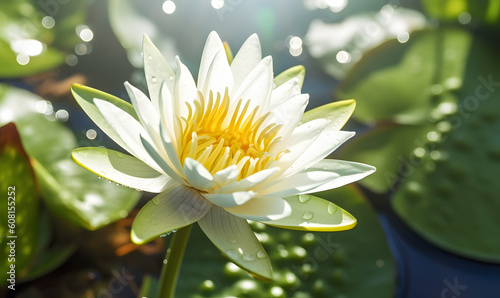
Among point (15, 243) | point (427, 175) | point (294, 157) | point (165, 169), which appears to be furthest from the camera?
point (427, 175)

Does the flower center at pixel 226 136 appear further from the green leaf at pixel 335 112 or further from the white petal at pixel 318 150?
the green leaf at pixel 335 112

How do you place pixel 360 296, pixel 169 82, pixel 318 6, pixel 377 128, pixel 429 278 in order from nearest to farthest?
pixel 169 82 < pixel 360 296 < pixel 429 278 < pixel 377 128 < pixel 318 6

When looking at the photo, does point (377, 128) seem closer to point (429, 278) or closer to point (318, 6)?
point (429, 278)

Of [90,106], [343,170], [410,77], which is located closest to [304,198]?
[343,170]

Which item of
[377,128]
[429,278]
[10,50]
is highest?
[377,128]

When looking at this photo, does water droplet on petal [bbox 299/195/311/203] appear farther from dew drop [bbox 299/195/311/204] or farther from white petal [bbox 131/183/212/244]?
white petal [bbox 131/183/212/244]

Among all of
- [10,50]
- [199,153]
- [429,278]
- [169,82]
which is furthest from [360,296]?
[10,50]

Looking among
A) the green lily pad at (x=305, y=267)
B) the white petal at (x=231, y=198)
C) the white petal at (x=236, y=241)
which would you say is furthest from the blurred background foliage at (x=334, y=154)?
the white petal at (x=231, y=198)

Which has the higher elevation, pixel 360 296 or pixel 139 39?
pixel 139 39
